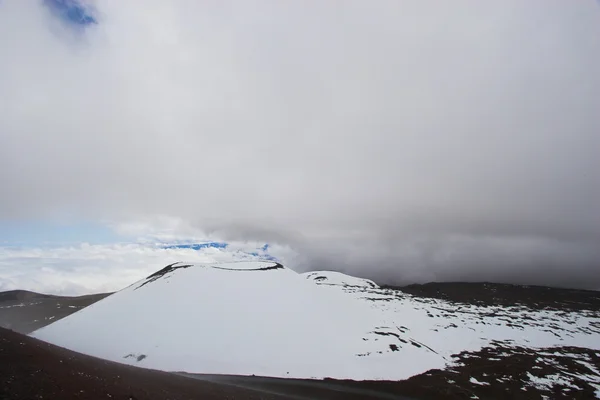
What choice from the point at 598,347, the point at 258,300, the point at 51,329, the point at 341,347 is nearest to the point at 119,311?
the point at 51,329

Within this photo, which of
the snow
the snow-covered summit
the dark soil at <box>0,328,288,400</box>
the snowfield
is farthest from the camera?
the snow-covered summit

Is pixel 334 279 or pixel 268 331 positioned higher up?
pixel 334 279

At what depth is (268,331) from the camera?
55594mm

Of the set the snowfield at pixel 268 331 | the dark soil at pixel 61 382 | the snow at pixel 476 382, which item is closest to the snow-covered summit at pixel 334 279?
the snowfield at pixel 268 331

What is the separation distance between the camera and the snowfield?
1847 inches

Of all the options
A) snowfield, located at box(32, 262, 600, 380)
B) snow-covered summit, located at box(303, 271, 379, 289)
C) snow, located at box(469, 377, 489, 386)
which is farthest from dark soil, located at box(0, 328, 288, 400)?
snow-covered summit, located at box(303, 271, 379, 289)

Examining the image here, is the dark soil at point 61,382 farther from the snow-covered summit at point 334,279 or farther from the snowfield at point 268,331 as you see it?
the snow-covered summit at point 334,279

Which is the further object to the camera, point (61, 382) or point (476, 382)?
point (476, 382)

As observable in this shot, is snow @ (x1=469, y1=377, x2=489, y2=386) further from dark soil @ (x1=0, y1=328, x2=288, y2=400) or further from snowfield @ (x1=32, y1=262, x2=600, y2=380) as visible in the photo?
dark soil @ (x1=0, y1=328, x2=288, y2=400)

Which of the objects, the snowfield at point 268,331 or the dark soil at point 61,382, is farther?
the snowfield at point 268,331

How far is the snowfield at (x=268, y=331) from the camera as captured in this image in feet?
154

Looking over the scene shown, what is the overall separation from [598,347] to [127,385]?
99.0 metres

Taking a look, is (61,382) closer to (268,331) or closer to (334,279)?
(268,331)

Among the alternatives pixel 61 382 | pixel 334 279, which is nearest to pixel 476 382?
pixel 61 382
